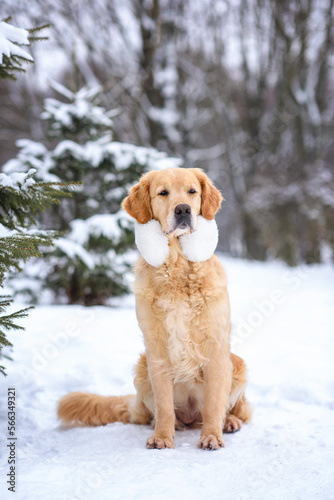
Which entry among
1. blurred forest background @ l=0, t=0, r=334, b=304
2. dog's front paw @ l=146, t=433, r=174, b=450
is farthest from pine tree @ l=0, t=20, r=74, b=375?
blurred forest background @ l=0, t=0, r=334, b=304

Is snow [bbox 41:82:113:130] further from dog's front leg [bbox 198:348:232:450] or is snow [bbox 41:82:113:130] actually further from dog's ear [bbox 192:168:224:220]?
dog's front leg [bbox 198:348:232:450]

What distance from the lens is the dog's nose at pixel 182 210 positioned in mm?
2629

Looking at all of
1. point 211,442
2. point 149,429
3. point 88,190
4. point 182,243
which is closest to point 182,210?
point 182,243

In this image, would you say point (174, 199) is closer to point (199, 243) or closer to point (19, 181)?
point (199, 243)

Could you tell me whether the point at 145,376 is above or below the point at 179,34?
below

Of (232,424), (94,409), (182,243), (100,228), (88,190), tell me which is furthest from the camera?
(88,190)

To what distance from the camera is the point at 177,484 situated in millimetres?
2037

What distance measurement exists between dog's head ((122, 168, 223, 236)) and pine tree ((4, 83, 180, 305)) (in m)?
2.69

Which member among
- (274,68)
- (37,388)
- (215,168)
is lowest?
(37,388)

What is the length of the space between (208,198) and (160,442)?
1595 mm

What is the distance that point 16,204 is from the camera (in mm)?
2662

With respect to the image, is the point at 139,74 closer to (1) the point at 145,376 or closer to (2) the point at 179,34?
(2) the point at 179,34

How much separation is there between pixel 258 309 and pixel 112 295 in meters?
2.28

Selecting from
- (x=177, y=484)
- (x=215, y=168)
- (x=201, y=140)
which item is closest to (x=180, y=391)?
(x=177, y=484)
